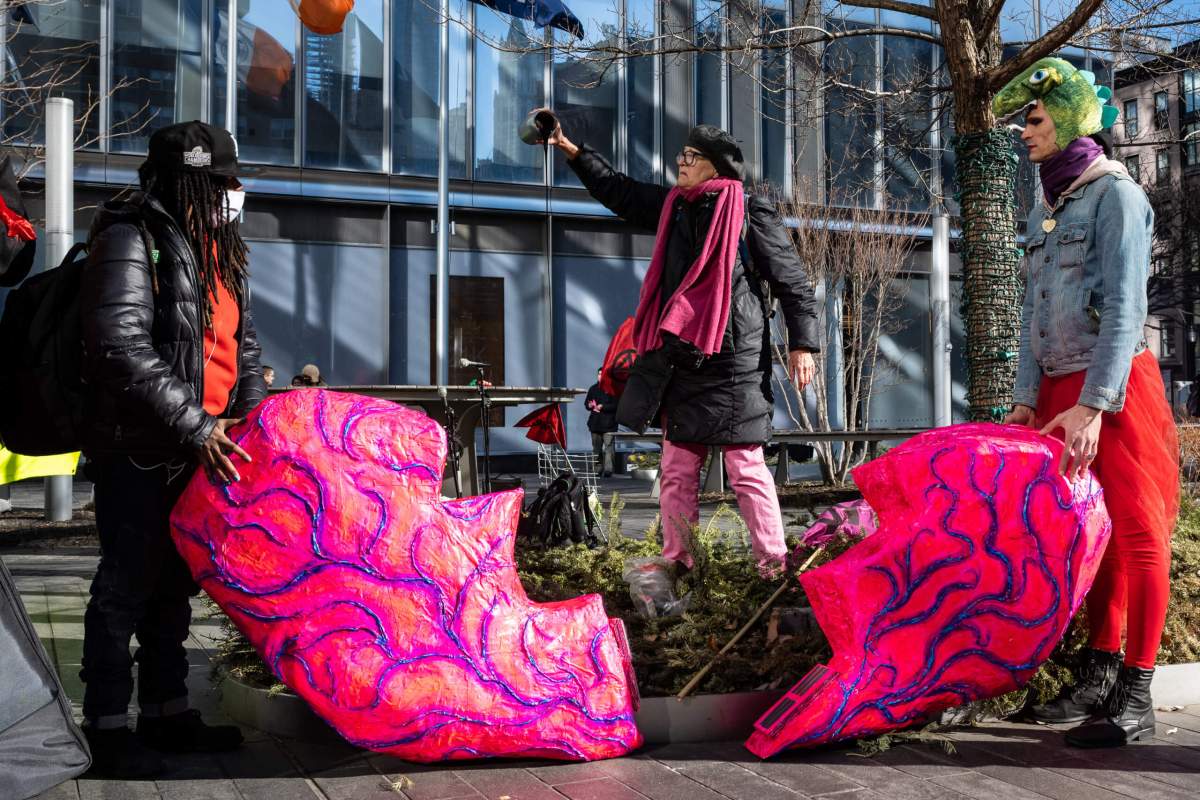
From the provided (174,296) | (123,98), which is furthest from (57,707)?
(123,98)

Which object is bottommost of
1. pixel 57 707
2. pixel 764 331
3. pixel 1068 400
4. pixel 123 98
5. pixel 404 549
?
pixel 57 707

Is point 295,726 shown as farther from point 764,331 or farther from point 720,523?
point 720,523

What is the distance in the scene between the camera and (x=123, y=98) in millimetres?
18172

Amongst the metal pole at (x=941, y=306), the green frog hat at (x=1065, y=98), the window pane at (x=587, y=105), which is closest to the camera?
the green frog hat at (x=1065, y=98)

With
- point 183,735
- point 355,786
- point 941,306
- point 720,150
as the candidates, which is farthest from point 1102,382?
point 941,306

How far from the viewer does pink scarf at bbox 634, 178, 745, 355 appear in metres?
4.40

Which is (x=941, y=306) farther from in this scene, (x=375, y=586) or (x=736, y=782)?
(x=375, y=586)

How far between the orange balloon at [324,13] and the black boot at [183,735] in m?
4.05

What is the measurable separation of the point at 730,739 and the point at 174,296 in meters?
2.29

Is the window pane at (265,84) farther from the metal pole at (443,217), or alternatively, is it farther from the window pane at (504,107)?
the window pane at (504,107)

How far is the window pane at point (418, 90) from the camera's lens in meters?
19.7

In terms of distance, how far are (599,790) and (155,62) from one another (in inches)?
707

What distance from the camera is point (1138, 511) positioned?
364cm

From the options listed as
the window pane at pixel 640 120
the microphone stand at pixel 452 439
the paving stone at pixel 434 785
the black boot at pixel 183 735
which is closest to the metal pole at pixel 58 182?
the microphone stand at pixel 452 439
